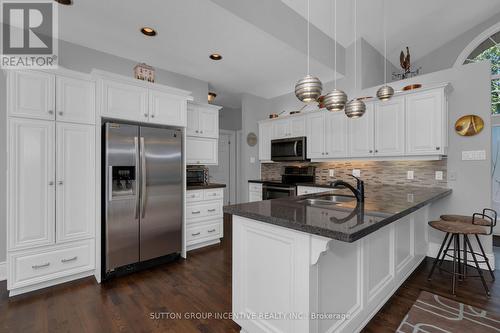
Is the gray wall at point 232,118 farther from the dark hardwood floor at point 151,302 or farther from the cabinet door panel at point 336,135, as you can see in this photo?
the dark hardwood floor at point 151,302

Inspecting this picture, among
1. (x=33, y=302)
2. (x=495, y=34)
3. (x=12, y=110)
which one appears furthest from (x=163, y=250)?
(x=495, y=34)

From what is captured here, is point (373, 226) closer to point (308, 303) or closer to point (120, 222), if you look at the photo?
point (308, 303)

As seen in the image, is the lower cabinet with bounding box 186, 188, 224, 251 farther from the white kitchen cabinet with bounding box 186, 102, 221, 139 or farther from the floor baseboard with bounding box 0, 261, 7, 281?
the floor baseboard with bounding box 0, 261, 7, 281

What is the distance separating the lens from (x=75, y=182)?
8.35ft

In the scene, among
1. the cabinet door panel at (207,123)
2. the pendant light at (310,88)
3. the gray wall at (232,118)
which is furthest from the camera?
the gray wall at (232,118)

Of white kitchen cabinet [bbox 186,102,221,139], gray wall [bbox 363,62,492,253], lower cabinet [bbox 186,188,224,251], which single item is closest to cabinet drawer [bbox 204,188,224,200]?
lower cabinet [bbox 186,188,224,251]

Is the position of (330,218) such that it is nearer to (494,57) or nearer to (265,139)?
(265,139)

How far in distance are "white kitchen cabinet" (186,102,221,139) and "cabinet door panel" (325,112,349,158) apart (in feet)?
6.40

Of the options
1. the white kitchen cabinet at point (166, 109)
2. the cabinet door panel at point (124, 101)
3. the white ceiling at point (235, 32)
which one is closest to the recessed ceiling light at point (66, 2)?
the white ceiling at point (235, 32)

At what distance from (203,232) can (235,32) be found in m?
2.75

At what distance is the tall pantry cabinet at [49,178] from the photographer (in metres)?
2.24

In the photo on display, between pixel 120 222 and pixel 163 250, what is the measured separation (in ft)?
2.17

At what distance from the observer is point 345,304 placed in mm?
1579

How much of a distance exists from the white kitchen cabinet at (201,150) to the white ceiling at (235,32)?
1.13m
